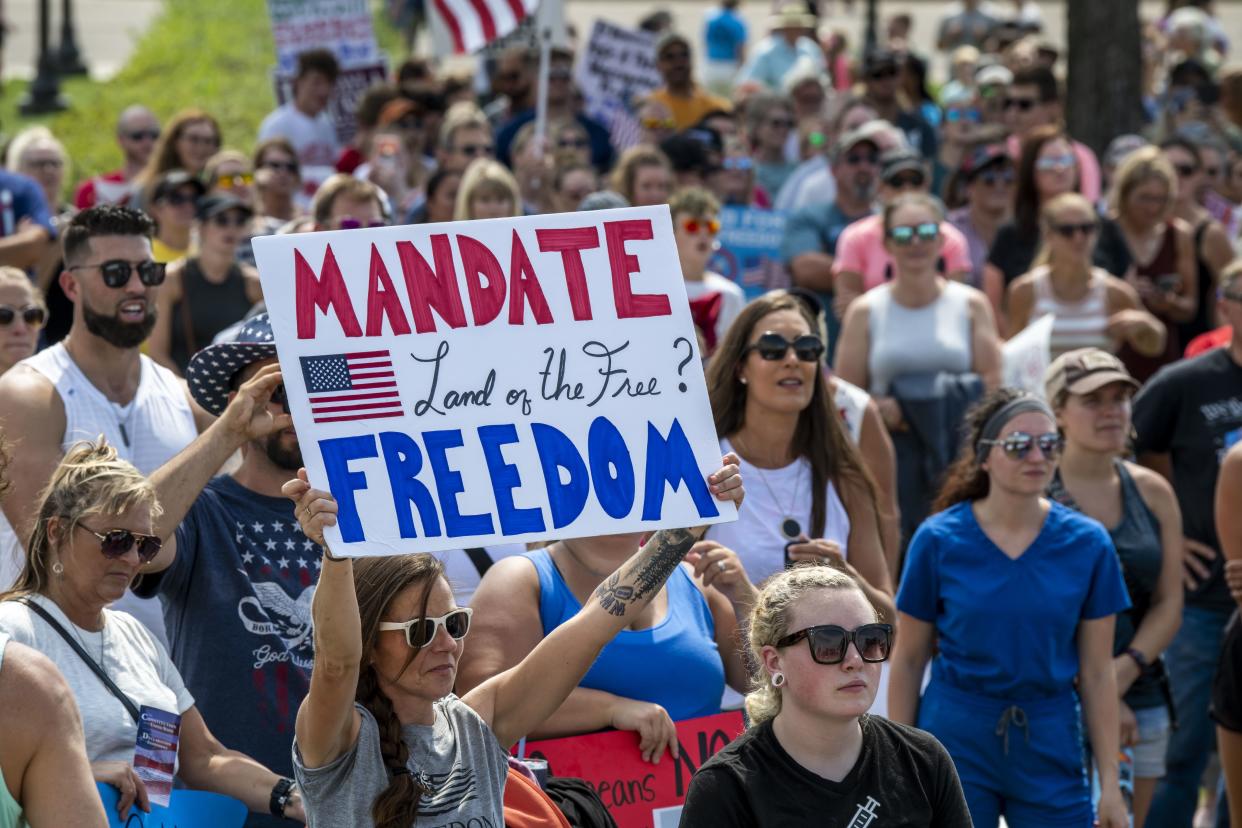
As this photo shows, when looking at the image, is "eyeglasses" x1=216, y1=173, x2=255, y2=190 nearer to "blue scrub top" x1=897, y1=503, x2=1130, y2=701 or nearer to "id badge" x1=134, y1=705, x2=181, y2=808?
"blue scrub top" x1=897, y1=503, x2=1130, y2=701

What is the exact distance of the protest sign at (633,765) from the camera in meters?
4.60

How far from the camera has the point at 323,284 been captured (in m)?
3.78

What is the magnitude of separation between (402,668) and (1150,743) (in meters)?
3.46

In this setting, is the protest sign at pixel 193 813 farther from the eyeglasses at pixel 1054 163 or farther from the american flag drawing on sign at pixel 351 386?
the eyeglasses at pixel 1054 163

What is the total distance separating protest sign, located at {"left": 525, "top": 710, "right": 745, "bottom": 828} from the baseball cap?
216 centimetres

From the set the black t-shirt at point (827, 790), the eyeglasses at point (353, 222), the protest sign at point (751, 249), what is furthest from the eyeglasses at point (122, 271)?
the protest sign at point (751, 249)

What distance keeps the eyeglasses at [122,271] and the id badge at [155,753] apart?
5.78 feet

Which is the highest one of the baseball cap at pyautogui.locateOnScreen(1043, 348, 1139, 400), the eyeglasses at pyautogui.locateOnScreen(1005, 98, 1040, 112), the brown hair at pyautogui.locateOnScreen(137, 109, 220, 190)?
the brown hair at pyautogui.locateOnScreen(137, 109, 220, 190)

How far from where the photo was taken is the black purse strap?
429cm

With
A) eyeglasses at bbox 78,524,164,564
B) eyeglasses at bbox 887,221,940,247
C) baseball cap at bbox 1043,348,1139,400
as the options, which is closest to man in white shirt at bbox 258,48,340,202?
eyeglasses at bbox 887,221,940,247

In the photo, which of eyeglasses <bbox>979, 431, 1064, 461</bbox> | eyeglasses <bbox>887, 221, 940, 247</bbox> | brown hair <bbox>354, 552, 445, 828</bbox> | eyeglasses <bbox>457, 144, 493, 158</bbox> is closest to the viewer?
brown hair <bbox>354, 552, 445, 828</bbox>

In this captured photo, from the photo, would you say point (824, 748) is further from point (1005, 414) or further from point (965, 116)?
point (965, 116)

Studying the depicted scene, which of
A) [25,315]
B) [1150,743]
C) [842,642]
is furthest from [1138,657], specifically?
[25,315]

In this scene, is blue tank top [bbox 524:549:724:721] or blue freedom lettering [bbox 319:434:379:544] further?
blue tank top [bbox 524:549:724:721]
